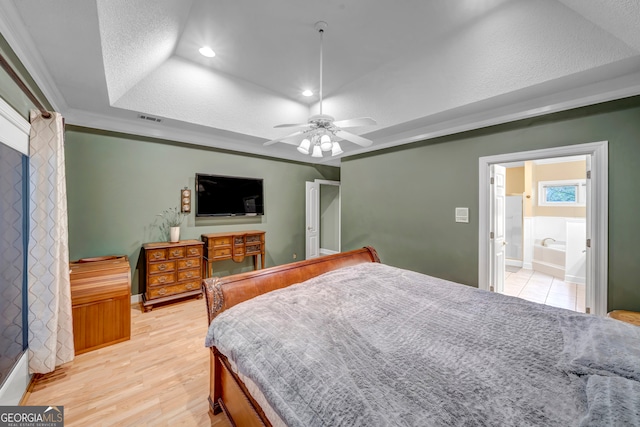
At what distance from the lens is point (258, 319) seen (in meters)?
1.40

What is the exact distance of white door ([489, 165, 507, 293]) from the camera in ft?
10.2

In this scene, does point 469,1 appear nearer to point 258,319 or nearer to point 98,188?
point 258,319

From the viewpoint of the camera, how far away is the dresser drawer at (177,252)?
336cm

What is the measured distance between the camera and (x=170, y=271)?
3.37 metres

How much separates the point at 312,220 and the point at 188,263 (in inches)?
108

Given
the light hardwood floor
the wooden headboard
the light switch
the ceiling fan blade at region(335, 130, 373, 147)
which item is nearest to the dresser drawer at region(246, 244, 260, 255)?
the light hardwood floor

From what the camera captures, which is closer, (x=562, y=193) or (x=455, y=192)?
(x=455, y=192)

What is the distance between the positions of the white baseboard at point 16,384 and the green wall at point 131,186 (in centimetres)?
171

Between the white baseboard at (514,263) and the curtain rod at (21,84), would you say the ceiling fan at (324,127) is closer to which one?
the curtain rod at (21,84)

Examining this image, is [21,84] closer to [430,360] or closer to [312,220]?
[430,360]

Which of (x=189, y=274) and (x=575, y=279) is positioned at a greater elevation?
(x=189, y=274)

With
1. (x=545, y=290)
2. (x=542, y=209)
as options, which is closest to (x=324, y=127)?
(x=545, y=290)

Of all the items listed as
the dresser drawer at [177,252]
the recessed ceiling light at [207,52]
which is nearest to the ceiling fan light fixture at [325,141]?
the recessed ceiling light at [207,52]

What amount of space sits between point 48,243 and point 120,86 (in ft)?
5.79
